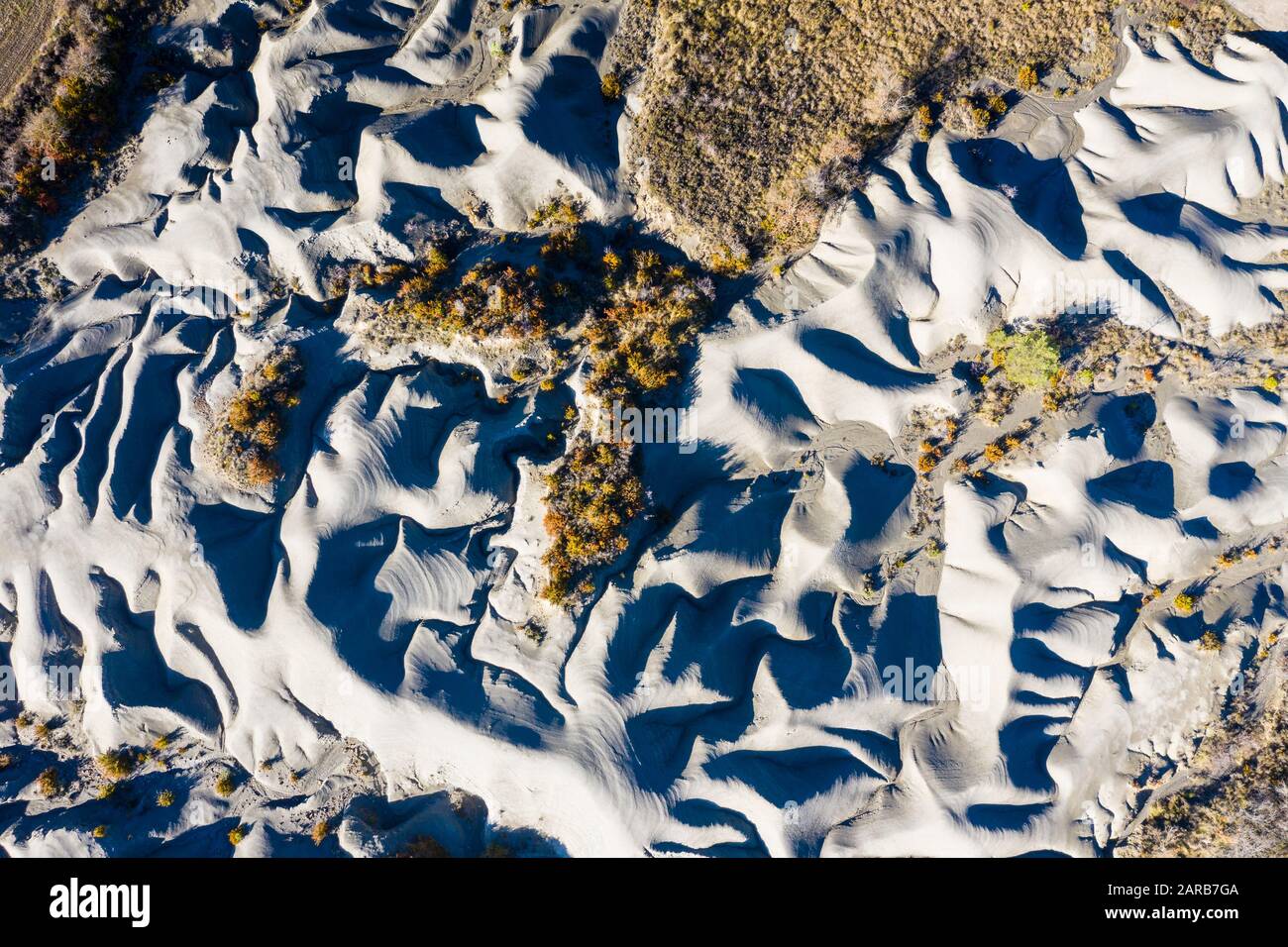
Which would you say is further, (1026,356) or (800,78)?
(800,78)

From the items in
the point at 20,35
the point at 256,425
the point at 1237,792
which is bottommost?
the point at 1237,792

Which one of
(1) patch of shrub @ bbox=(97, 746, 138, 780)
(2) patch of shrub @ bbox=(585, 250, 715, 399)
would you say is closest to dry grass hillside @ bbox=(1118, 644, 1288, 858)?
(2) patch of shrub @ bbox=(585, 250, 715, 399)

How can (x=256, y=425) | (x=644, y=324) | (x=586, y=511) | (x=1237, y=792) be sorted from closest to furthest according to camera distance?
(x=586, y=511), (x=256, y=425), (x=644, y=324), (x=1237, y=792)

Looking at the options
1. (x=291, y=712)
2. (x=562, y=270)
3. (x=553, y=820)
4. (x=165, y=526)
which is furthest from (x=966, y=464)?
(x=165, y=526)

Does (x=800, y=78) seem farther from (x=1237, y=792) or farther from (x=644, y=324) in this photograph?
(x=1237, y=792)

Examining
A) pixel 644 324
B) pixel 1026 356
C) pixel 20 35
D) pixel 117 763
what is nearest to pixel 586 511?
pixel 644 324

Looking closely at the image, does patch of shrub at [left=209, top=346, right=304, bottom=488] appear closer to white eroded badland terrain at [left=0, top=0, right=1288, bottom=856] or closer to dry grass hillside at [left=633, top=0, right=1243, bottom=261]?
white eroded badland terrain at [left=0, top=0, right=1288, bottom=856]

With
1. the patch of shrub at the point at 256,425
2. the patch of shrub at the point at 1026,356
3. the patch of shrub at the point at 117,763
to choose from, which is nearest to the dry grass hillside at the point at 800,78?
the patch of shrub at the point at 1026,356
